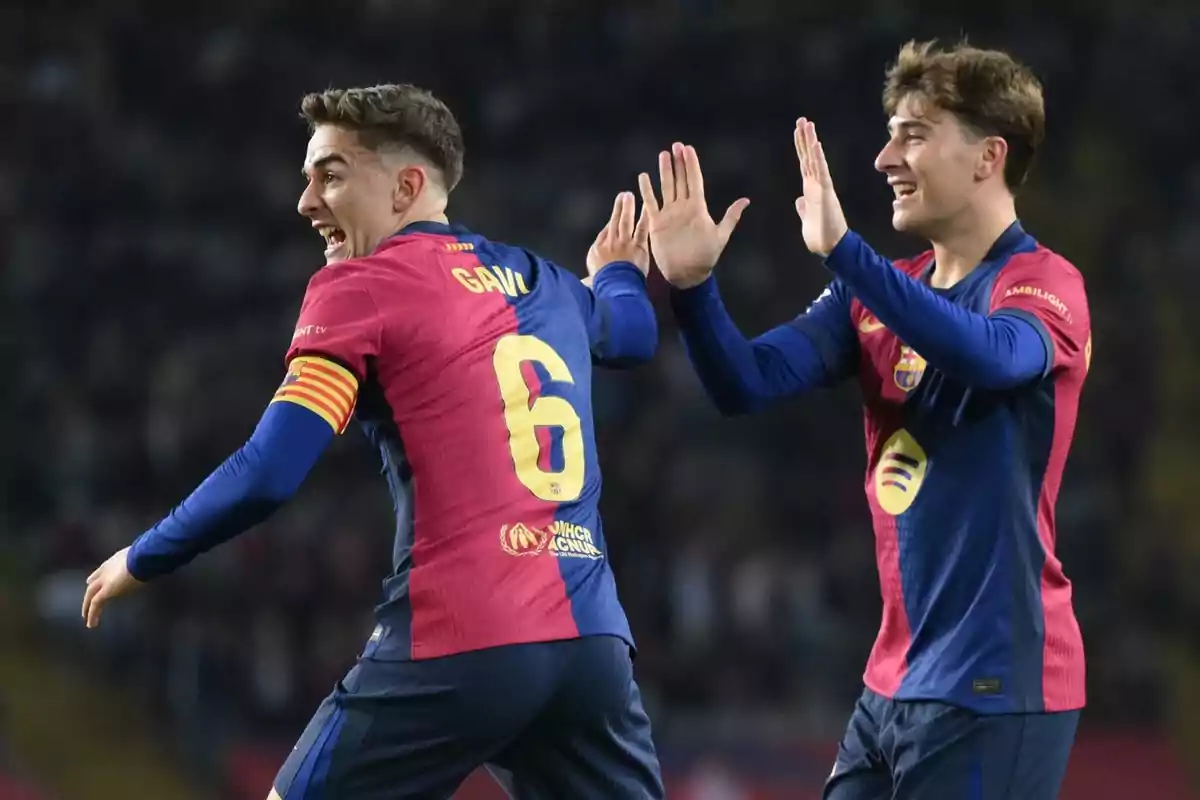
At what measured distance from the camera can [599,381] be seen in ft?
31.2

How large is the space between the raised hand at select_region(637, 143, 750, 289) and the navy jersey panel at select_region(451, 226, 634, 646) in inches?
16.4

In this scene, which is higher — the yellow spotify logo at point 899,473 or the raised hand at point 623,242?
the raised hand at point 623,242

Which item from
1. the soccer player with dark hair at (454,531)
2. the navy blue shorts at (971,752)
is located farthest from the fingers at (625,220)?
the navy blue shorts at (971,752)

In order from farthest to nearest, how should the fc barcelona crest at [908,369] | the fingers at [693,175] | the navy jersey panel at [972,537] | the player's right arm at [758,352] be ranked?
the fingers at [693,175] → the player's right arm at [758,352] → the fc barcelona crest at [908,369] → the navy jersey panel at [972,537]

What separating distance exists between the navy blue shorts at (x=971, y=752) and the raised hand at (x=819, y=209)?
3.03ft

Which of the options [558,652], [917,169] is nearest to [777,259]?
[917,169]

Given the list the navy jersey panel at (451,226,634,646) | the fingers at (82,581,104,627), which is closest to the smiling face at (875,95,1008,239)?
the navy jersey panel at (451,226,634,646)

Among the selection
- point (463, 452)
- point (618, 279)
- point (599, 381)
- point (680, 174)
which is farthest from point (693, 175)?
point (599, 381)

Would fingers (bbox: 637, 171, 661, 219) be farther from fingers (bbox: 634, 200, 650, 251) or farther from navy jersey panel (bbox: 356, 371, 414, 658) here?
navy jersey panel (bbox: 356, 371, 414, 658)

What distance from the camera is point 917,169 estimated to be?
3.57 metres

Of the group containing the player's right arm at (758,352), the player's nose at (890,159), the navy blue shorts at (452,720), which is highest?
the player's nose at (890,159)

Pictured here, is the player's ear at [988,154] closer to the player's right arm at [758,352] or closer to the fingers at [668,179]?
the player's right arm at [758,352]

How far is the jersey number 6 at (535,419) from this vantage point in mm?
3180

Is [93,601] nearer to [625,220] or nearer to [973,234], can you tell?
[625,220]
